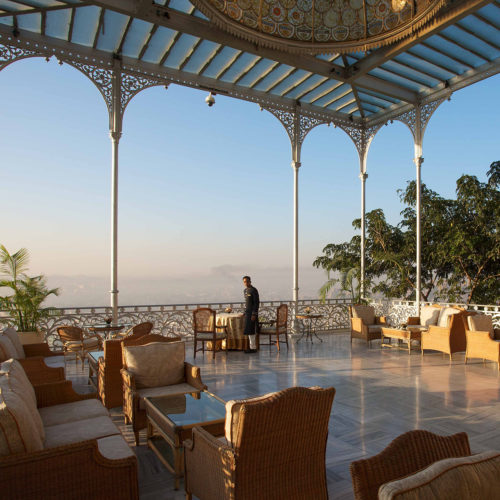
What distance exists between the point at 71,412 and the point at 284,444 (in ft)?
6.07

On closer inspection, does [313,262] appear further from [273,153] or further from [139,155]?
[139,155]

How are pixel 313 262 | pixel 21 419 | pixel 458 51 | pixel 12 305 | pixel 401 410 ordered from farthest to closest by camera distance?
pixel 313 262
pixel 458 51
pixel 12 305
pixel 401 410
pixel 21 419

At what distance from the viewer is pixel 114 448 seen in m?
2.46

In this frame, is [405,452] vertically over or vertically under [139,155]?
under

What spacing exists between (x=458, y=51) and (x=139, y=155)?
338 inches

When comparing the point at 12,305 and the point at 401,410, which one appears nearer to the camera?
the point at 401,410

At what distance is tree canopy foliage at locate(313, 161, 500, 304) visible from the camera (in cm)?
1158

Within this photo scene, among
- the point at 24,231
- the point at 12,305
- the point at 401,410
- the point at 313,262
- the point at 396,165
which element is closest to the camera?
the point at 401,410

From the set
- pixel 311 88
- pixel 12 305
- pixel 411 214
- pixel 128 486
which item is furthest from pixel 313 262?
pixel 128 486

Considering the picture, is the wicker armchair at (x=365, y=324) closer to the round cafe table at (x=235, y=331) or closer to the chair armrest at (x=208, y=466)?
the round cafe table at (x=235, y=331)

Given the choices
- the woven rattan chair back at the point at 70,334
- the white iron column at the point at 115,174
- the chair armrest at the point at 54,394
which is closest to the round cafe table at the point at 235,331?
the white iron column at the point at 115,174

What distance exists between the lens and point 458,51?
26.4 feet

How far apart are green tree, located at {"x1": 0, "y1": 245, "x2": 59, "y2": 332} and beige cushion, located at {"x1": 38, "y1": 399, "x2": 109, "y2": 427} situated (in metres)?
3.92

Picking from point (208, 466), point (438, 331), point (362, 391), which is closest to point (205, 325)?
point (362, 391)
